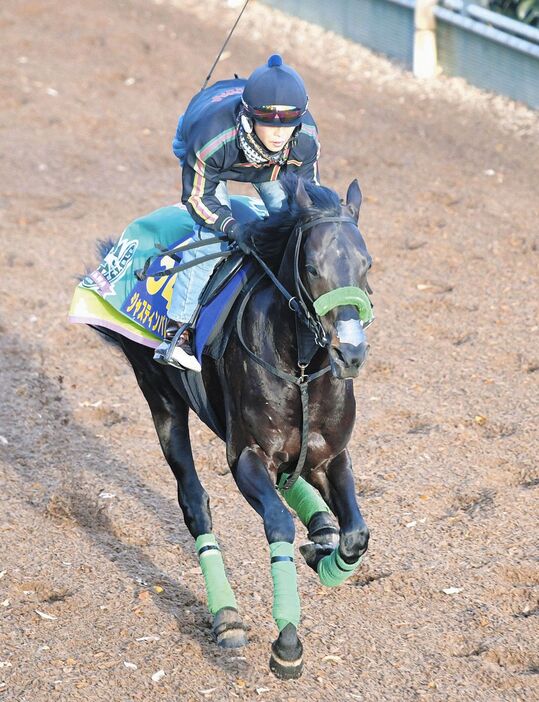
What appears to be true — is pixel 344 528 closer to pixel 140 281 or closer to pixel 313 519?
pixel 313 519

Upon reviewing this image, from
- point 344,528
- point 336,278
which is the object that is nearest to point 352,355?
point 336,278

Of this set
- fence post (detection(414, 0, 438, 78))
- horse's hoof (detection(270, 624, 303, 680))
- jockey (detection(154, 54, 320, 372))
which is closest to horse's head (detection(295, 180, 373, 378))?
jockey (detection(154, 54, 320, 372))

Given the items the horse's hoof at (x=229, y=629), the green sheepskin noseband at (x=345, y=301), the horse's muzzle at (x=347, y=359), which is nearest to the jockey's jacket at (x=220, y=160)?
the green sheepskin noseband at (x=345, y=301)

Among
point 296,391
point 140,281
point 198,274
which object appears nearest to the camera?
point 296,391

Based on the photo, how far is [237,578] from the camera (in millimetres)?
5746

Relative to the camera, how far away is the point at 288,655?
4586 millimetres

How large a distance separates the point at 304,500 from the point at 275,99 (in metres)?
1.72

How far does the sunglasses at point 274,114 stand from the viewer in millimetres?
4879

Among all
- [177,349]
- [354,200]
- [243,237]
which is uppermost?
[354,200]

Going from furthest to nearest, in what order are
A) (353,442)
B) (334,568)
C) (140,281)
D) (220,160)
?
(353,442)
(140,281)
(220,160)
(334,568)

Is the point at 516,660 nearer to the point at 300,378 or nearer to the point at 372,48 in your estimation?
the point at 300,378

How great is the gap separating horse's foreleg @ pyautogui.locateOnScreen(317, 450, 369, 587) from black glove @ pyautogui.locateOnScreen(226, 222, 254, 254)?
0.93m

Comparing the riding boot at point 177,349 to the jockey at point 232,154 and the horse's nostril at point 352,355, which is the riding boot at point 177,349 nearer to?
the jockey at point 232,154

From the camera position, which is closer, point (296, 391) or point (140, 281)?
point (296, 391)
